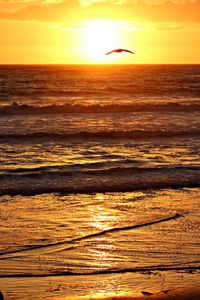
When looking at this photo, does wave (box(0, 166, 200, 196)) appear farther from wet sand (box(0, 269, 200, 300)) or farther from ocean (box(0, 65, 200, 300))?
wet sand (box(0, 269, 200, 300))

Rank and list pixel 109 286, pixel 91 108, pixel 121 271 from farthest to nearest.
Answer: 1. pixel 91 108
2. pixel 121 271
3. pixel 109 286

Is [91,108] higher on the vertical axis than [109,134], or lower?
higher

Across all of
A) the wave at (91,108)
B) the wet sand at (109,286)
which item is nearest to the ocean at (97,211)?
the wet sand at (109,286)

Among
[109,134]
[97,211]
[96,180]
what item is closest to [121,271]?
[97,211]

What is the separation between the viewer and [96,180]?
40.6 feet

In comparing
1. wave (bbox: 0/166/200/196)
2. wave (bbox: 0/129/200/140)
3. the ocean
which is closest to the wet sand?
the ocean

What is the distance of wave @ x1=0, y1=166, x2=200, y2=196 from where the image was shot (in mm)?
11478

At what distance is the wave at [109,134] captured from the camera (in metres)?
19.8

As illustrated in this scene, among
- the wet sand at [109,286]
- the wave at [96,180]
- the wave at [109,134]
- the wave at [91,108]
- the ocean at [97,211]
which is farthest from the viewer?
the wave at [91,108]

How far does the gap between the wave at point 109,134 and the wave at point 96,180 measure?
20.3ft

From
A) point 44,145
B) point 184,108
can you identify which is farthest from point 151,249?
point 184,108

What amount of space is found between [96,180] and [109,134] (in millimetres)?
8302

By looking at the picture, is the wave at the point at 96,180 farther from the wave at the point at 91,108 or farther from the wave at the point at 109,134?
the wave at the point at 91,108

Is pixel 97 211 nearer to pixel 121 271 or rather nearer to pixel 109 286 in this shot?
pixel 121 271
